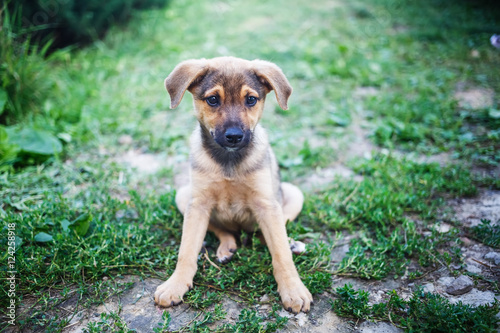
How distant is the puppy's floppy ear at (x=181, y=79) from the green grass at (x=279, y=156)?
1.38 meters

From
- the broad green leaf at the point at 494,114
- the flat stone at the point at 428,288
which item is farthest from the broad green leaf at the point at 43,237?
the broad green leaf at the point at 494,114

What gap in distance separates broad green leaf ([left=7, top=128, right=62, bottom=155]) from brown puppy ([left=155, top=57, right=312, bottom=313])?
2.57m

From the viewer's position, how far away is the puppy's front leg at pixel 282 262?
3066mm

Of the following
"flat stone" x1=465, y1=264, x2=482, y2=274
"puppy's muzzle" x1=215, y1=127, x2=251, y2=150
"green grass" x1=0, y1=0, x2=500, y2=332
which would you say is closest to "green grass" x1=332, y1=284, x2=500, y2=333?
"green grass" x1=0, y1=0, x2=500, y2=332

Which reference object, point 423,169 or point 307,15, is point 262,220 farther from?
point 307,15

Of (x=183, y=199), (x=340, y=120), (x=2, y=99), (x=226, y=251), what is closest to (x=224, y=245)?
(x=226, y=251)

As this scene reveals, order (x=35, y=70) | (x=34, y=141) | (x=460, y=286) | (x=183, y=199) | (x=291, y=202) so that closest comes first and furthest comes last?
(x=460, y=286), (x=183, y=199), (x=291, y=202), (x=34, y=141), (x=35, y=70)

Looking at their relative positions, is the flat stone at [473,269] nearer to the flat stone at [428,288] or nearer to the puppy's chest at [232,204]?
the flat stone at [428,288]

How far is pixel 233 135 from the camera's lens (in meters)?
3.10

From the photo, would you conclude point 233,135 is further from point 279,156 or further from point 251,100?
point 279,156

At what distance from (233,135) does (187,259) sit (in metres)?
1.17

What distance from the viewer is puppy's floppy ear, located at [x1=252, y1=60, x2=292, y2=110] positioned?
3430mm

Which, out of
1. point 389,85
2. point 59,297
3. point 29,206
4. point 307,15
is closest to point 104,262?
point 59,297

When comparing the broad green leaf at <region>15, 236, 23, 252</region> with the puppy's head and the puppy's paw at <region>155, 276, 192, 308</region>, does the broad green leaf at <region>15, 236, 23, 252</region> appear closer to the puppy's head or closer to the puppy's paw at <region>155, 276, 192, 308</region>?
the puppy's paw at <region>155, 276, 192, 308</region>
